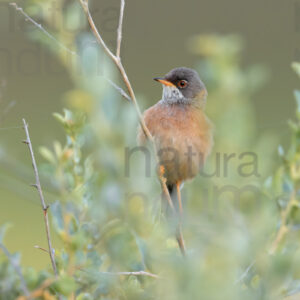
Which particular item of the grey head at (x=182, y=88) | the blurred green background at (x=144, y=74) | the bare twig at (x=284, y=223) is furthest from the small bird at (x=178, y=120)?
the bare twig at (x=284, y=223)

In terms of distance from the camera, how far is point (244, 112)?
0.57 meters

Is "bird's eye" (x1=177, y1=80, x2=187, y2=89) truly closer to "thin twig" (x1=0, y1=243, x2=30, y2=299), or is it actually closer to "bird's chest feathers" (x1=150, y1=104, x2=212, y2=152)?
"bird's chest feathers" (x1=150, y1=104, x2=212, y2=152)

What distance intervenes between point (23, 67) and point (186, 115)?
9.44 ft

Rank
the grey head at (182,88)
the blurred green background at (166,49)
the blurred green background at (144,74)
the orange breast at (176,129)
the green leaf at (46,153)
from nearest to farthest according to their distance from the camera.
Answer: the blurred green background at (144,74), the green leaf at (46,153), the orange breast at (176,129), the grey head at (182,88), the blurred green background at (166,49)

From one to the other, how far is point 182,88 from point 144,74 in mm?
2701

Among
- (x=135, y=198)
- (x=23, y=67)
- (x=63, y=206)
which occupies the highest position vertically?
(x=135, y=198)

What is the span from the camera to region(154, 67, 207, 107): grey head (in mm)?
3037

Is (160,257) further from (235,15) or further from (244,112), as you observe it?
(235,15)

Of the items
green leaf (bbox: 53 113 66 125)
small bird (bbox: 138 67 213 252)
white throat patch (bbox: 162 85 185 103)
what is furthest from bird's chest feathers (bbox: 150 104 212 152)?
green leaf (bbox: 53 113 66 125)

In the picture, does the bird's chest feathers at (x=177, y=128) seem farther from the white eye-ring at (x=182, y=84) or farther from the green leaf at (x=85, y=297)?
the green leaf at (x=85, y=297)

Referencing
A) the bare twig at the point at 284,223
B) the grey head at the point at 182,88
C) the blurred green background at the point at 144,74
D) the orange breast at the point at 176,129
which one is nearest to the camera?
the blurred green background at the point at 144,74

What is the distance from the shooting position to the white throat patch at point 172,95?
3047mm

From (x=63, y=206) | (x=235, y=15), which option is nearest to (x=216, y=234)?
(x=63, y=206)

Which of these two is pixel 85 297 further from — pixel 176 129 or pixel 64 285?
pixel 176 129
